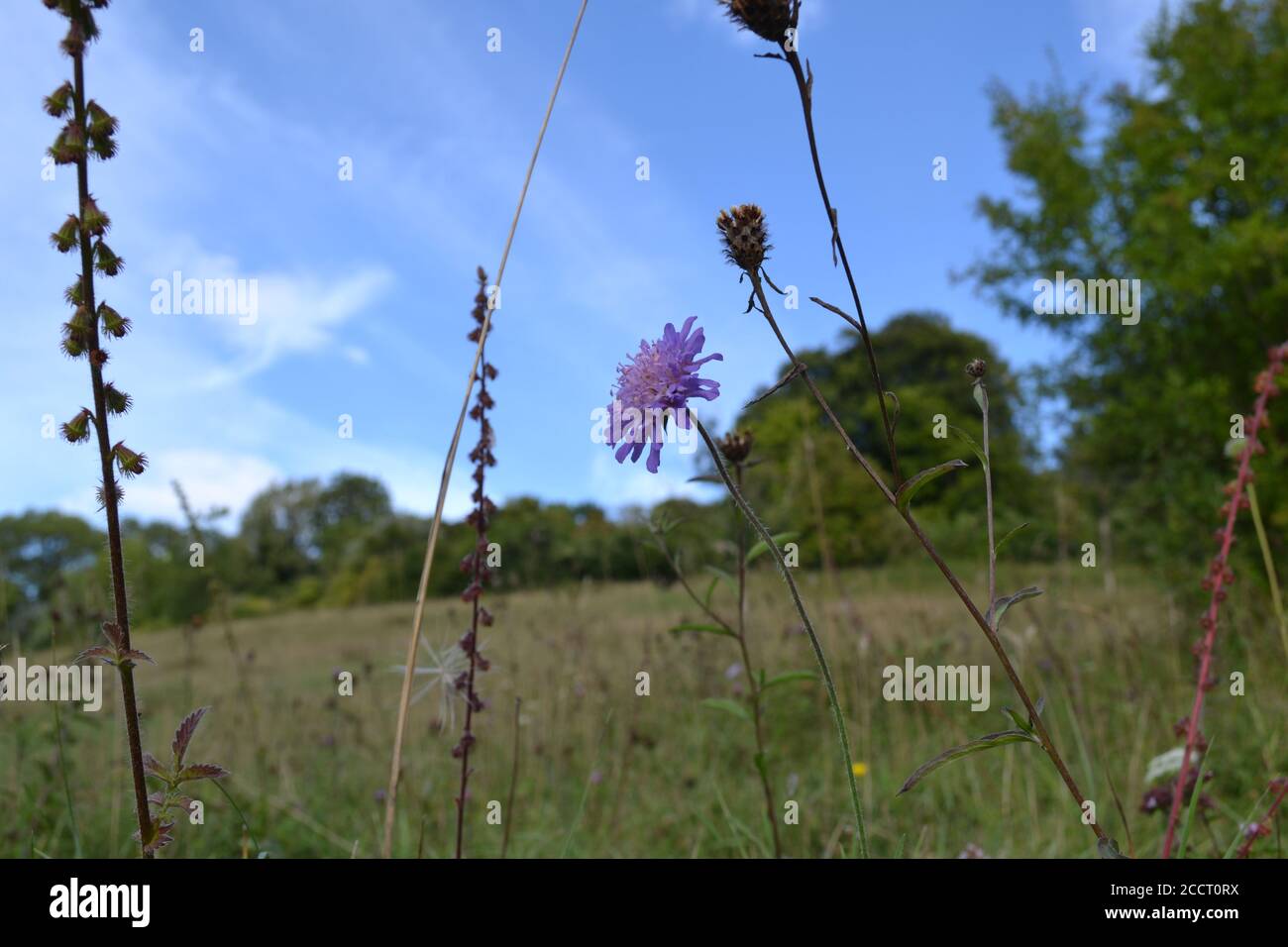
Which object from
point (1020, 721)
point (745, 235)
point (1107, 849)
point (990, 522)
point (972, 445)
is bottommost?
point (1107, 849)

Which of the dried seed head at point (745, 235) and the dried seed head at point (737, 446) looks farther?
the dried seed head at point (737, 446)

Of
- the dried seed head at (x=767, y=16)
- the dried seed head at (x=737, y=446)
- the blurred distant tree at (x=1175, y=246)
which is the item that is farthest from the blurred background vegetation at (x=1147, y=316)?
the dried seed head at (x=767, y=16)

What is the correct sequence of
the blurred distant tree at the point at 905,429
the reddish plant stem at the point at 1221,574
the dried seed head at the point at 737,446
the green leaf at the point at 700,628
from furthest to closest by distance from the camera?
the blurred distant tree at the point at 905,429 < the dried seed head at the point at 737,446 < the green leaf at the point at 700,628 < the reddish plant stem at the point at 1221,574

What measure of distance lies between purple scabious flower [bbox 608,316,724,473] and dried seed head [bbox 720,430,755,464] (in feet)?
2.85

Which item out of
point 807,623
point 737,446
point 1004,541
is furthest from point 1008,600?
point 737,446

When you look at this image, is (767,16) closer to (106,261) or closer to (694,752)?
(106,261)

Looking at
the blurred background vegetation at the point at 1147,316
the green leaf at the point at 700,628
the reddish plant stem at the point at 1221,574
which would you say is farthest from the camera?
the blurred background vegetation at the point at 1147,316

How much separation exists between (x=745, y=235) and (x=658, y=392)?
240mm

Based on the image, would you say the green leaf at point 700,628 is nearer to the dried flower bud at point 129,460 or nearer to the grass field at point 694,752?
the grass field at point 694,752

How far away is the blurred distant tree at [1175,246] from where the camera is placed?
870cm

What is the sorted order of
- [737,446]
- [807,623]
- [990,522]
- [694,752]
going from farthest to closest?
[694,752]
[737,446]
[990,522]
[807,623]

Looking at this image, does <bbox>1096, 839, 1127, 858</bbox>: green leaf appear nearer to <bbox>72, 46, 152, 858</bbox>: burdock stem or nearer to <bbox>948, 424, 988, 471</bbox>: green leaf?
<bbox>948, 424, 988, 471</bbox>: green leaf

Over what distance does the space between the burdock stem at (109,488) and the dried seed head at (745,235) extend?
32.4 inches

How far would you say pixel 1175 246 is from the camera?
9.09 m
